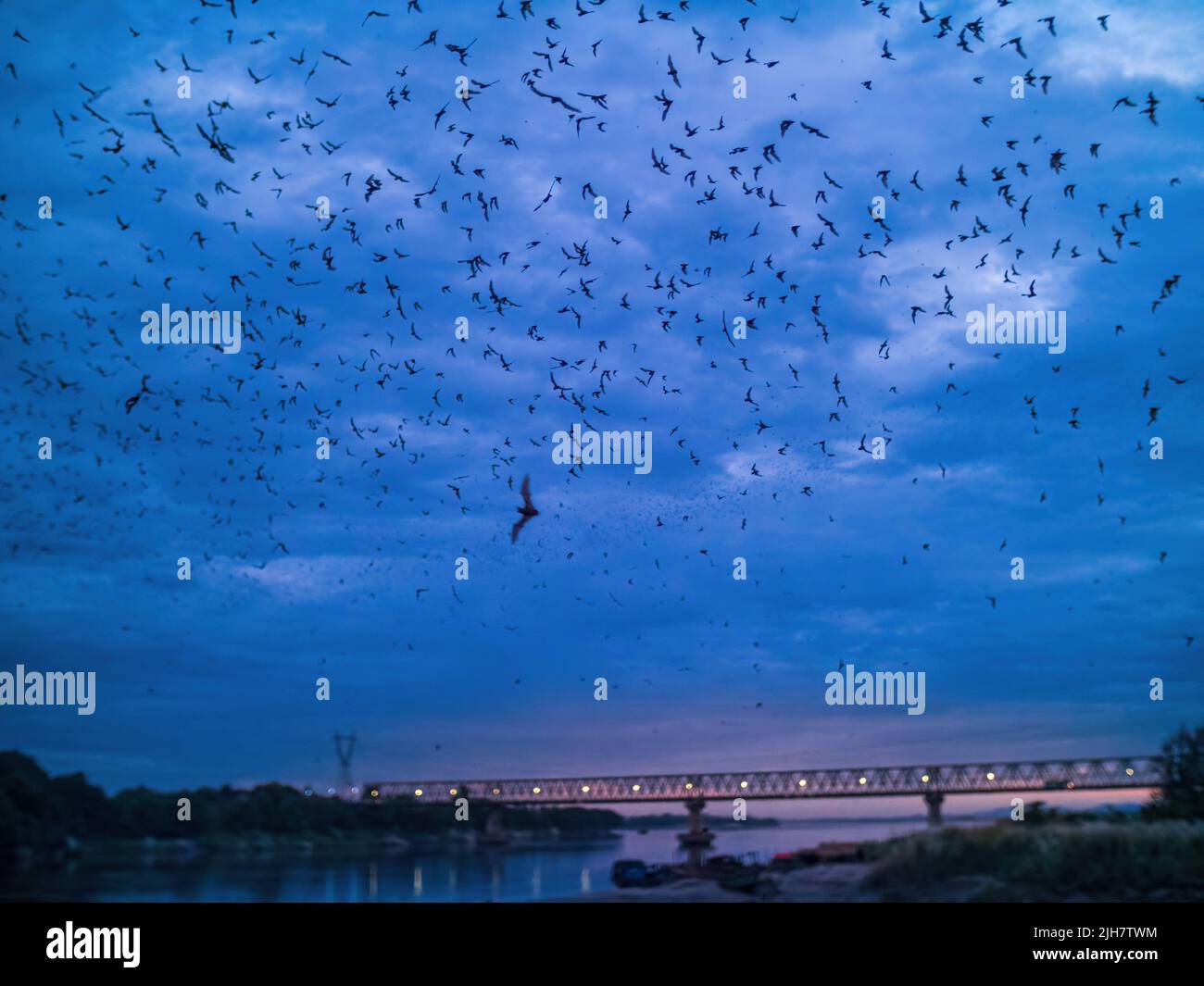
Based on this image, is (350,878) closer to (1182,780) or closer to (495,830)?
(495,830)

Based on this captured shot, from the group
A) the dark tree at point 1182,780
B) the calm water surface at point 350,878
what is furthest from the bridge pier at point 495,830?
the dark tree at point 1182,780

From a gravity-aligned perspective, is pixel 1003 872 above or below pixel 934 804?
below

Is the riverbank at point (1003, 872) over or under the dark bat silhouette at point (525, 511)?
under

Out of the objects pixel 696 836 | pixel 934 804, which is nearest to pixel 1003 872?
pixel 934 804

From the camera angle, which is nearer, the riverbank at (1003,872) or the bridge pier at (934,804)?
the riverbank at (1003,872)

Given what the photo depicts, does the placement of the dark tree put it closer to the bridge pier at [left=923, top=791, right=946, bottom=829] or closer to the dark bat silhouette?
the bridge pier at [left=923, top=791, right=946, bottom=829]

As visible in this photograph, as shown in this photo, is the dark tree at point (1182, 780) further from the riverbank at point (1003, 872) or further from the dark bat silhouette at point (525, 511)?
the dark bat silhouette at point (525, 511)

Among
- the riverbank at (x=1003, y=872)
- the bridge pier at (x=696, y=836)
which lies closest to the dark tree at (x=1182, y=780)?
the riverbank at (x=1003, y=872)

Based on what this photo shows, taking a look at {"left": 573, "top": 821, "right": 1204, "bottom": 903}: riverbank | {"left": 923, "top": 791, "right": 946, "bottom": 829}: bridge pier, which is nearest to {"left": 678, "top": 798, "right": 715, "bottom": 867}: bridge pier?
{"left": 573, "top": 821, "right": 1204, "bottom": 903}: riverbank
